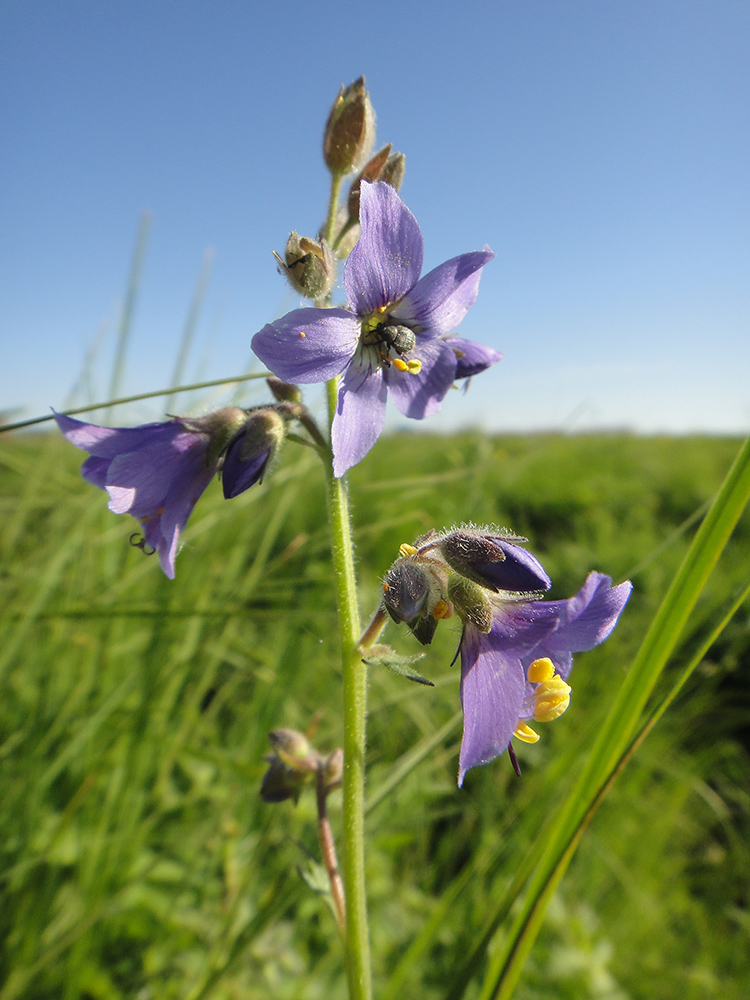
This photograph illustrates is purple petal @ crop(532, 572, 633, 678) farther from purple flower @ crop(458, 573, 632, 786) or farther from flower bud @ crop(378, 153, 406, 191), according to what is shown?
flower bud @ crop(378, 153, 406, 191)

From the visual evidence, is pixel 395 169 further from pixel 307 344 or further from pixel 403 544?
pixel 403 544

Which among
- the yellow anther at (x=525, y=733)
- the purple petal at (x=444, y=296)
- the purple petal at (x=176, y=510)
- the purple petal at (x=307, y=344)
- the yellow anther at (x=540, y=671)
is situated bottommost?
the yellow anther at (x=525, y=733)

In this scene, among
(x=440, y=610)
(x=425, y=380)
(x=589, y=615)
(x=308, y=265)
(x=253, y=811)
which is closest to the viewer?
(x=589, y=615)

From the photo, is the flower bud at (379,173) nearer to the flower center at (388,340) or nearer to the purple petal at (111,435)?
the flower center at (388,340)

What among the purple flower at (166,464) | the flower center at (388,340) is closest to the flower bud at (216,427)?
the purple flower at (166,464)

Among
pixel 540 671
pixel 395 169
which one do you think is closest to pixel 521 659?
pixel 540 671

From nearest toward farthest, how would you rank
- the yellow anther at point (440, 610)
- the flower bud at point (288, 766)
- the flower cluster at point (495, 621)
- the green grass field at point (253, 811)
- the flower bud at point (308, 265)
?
1. the flower cluster at point (495, 621)
2. the yellow anther at point (440, 610)
3. the flower bud at point (308, 265)
4. the flower bud at point (288, 766)
5. the green grass field at point (253, 811)
